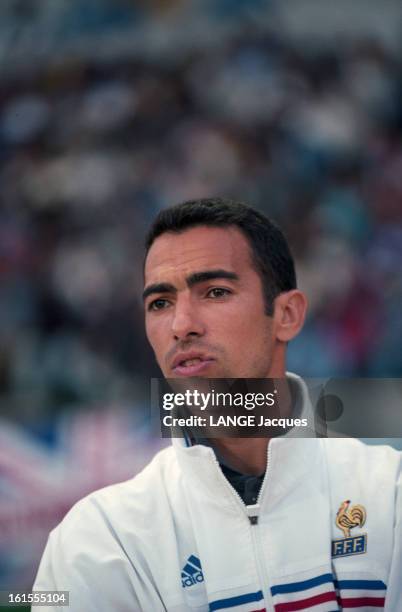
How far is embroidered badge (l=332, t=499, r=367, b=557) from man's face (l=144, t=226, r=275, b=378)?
0.28 metres

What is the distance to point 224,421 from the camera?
1.27 metres

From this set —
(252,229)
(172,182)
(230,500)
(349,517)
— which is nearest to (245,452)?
(230,500)

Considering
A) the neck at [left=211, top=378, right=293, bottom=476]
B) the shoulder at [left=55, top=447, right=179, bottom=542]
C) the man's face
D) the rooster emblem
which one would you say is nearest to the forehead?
the man's face

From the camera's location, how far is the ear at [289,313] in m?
1.32

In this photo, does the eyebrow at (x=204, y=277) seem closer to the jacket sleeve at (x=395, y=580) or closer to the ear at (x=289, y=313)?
the ear at (x=289, y=313)

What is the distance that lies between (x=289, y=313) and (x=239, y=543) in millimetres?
437

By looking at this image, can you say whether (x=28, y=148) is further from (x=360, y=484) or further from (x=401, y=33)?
(x=360, y=484)

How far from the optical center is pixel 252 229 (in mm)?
1341

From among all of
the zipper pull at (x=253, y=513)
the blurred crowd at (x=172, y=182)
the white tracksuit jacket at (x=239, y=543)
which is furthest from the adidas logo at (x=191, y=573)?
the blurred crowd at (x=172, y=182)

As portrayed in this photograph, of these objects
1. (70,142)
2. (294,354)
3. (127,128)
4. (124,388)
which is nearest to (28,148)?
(70,142)

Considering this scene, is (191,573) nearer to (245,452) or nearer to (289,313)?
(245,452)

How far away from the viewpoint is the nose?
4.02ft

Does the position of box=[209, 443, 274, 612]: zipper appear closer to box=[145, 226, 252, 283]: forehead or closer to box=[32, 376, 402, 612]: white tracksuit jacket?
box=[32, 376, 402, 612]: white tracksuit jacket

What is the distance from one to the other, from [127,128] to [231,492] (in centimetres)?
80
